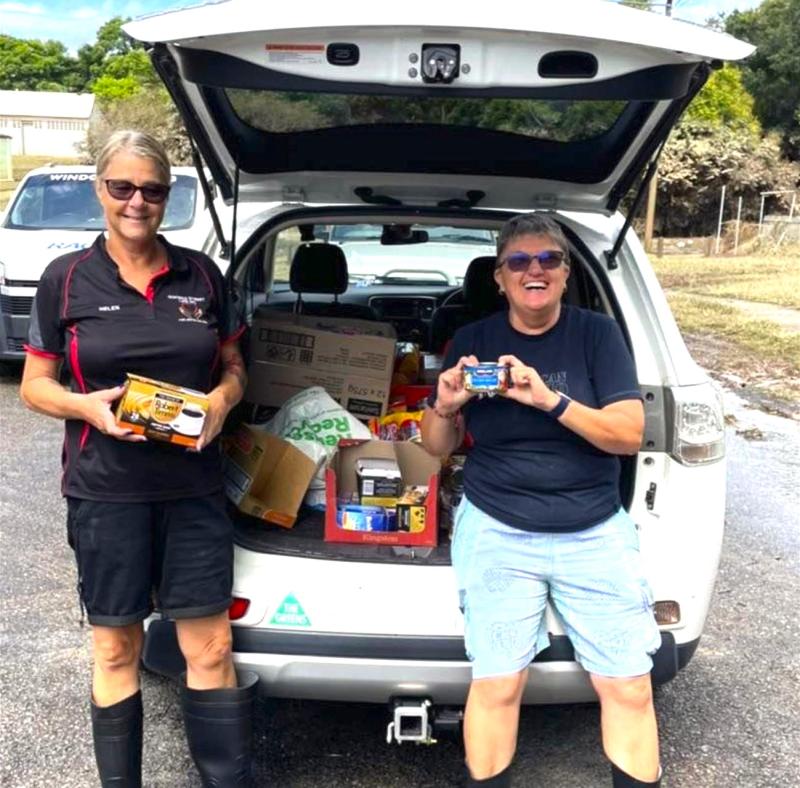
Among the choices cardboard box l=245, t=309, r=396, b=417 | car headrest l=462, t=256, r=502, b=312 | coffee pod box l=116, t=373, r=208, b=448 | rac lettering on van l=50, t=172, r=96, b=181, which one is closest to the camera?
coffee pod box l=116, t=373, r=208, b=448

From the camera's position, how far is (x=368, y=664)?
270 cm

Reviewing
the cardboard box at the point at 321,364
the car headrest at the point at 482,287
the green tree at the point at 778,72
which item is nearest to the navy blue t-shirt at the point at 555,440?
the cardboard box at the point at 321,364

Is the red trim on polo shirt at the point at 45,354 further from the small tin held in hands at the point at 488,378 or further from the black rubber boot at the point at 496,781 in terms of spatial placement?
the black rubber boot at the point at 496,781

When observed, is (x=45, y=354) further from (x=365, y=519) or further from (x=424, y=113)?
(x=424, y=113)

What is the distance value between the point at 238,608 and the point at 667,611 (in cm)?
117

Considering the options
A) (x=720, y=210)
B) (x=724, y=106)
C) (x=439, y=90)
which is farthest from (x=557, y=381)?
(x=724, y=106)

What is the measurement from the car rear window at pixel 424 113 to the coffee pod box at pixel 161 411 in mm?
908

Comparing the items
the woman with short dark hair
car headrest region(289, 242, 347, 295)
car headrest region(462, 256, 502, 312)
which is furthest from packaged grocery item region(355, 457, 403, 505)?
car headrest region(289, 242, 347, 295)

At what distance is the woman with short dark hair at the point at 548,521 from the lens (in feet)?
8.66

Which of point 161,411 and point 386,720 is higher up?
point 161,411

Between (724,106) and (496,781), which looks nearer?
(496,781)

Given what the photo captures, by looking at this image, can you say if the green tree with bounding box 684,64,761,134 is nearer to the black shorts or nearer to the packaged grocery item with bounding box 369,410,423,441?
the packaged grocery item with bounding box 369,410,423,441

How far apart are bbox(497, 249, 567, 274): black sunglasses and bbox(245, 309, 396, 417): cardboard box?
120cm

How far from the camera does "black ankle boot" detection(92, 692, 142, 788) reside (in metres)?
2.72
